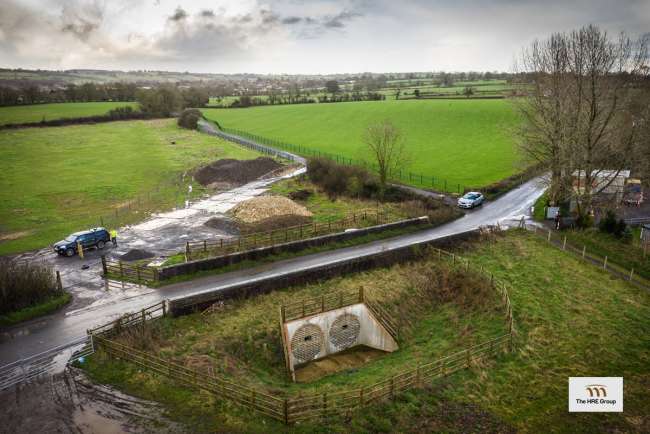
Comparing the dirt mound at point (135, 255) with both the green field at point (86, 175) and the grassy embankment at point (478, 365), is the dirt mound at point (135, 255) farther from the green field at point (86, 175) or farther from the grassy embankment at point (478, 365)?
the grassy embankment at point (478, 365)

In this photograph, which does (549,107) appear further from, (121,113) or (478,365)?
(121,113)

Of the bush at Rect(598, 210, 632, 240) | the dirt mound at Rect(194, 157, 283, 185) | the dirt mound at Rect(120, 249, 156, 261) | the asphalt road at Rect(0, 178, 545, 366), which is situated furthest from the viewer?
the dirt mound at Rect(194, 157, 283, 185)

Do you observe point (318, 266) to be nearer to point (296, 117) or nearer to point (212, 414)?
point (212, 414)

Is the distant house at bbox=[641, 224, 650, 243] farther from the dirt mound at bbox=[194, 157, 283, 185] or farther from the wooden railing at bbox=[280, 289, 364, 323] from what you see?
the dirt mound at bbox=[194, 157, 283, 185]

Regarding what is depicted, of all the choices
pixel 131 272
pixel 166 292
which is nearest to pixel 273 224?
pixel 131 272

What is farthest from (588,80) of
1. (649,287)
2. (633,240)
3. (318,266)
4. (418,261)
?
(318,266)

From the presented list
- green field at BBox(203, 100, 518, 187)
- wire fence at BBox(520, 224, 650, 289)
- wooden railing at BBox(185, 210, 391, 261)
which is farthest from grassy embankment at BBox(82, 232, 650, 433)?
green field at BBox(203, 100, 518, 187)
